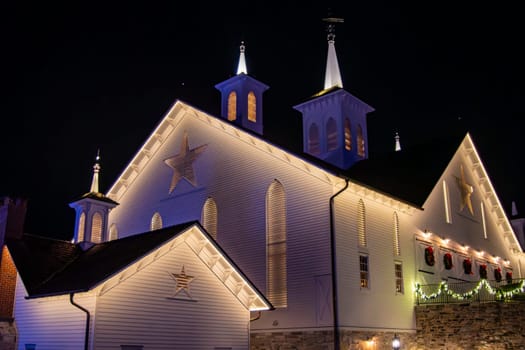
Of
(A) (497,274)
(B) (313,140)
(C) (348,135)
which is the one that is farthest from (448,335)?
(B) (313,140)

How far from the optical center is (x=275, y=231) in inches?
1073

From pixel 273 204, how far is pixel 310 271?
3855mm

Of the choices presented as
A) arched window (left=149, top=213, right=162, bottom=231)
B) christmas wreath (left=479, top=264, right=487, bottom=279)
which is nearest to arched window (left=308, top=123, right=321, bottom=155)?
arched window (left=149, top=213, right=162, bottom=231)

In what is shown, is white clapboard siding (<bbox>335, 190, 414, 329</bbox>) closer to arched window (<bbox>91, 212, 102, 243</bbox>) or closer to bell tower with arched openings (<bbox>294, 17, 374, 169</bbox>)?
bell tower with arched openings (<bbox>294, 17, 374, 169</bbox>)

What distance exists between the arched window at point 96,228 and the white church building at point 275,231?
0.07 metres

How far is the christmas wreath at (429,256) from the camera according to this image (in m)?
30.9

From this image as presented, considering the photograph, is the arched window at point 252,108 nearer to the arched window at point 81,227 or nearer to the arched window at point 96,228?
the arched window at point 96,228

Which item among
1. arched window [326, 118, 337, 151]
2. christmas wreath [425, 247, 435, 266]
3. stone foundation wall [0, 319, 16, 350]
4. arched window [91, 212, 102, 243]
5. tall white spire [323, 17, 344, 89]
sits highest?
tall white spire [323, 17, 344, 89]

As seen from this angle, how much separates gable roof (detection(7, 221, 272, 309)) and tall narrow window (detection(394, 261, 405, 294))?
27.1 ft

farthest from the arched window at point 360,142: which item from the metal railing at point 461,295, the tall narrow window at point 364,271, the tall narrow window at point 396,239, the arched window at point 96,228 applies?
the arched window at point 96,228

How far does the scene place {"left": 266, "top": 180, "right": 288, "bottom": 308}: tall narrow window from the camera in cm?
2640

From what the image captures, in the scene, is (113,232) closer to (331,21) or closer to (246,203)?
(246,203)


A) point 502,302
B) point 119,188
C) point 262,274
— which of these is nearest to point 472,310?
point 502,302

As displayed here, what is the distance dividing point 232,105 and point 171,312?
1978 centimetres
